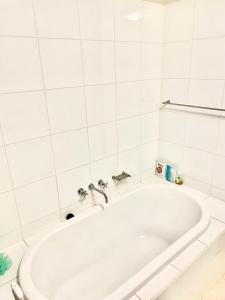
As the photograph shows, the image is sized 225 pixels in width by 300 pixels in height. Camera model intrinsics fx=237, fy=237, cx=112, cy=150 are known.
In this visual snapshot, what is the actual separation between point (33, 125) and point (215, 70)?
113cm

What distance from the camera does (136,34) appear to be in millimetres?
1528

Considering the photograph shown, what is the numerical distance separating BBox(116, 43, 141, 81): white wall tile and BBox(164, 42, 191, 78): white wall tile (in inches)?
9.9

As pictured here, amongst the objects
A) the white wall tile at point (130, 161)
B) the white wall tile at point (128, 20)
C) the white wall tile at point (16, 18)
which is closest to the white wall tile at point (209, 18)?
the white wall tile at point (128, 20)

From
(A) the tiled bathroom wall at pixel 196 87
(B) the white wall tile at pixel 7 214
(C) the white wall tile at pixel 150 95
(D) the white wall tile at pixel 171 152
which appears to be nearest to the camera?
(B) the white wall tile at pixel 7 214

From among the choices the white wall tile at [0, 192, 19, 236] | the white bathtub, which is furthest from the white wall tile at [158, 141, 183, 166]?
the white wall tile at [0, 192, 19, 236]

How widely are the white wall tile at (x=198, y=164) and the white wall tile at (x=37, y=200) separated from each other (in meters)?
0.99

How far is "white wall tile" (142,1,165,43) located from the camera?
154 centimetres

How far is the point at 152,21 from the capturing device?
1587 millimetres

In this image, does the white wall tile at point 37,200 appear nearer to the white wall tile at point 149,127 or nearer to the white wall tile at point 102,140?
the white wall tile at point 102,140

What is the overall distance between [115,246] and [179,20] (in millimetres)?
1619

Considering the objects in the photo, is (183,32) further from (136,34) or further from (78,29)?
(78,29)

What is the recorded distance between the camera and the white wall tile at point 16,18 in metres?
1.03

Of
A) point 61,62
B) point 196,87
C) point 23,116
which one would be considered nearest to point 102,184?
point 23,116

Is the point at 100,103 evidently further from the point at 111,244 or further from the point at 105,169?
the point at 111,244
